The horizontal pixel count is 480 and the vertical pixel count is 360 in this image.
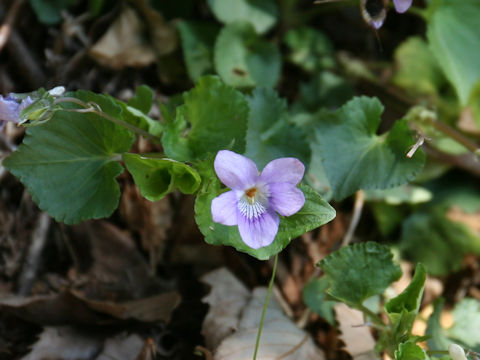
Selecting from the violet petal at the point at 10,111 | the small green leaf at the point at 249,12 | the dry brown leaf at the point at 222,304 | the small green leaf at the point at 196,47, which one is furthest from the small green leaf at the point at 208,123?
the small green leaf at the point at 249,12

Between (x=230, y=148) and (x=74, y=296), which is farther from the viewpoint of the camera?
(x=74, y=296)

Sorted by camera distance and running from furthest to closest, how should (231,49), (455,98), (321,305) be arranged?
(455,98) → (231,49) → (321,305)

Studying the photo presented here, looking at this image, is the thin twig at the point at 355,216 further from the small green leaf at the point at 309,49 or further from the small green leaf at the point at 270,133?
the small green leaf at the point at 309,49

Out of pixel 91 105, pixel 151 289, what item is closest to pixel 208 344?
pixel 151 289

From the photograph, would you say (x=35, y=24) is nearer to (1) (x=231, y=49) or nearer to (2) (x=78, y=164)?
A: (1) (x=231, y=49)

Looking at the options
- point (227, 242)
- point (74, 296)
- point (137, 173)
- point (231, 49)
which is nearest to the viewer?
point (227, 242)

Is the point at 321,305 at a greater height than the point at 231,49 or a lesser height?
lesser

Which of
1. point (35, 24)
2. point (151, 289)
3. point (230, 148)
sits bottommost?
point (151, 289)

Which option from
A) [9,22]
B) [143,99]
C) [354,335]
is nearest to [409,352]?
[354,335]
